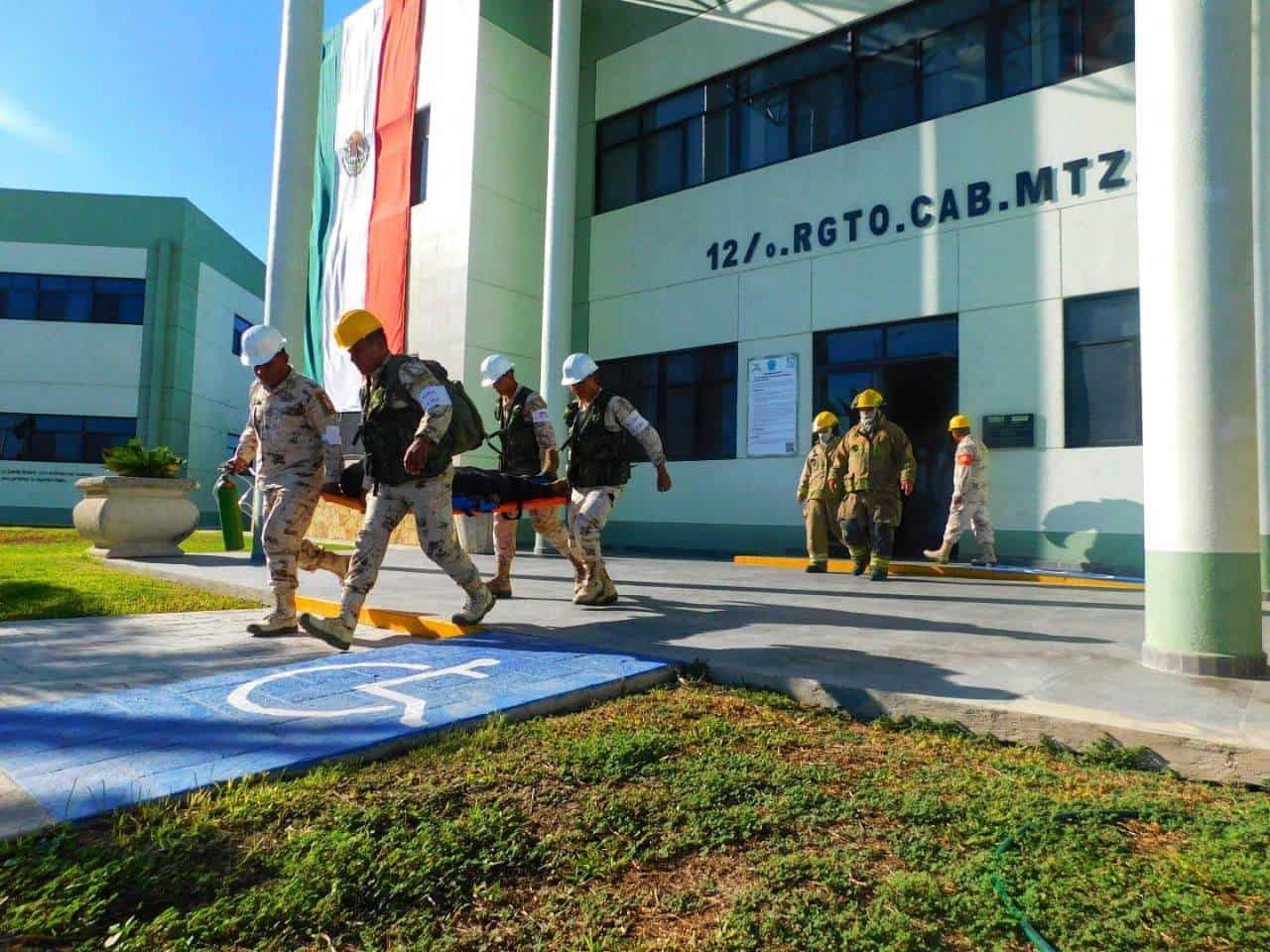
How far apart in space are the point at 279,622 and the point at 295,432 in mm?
1197

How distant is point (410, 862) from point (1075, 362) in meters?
10.1

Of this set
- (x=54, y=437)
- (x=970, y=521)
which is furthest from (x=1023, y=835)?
(x=54, y=437)

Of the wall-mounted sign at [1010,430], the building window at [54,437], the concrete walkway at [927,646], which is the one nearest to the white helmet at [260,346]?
the concrete walkway at [927,646]

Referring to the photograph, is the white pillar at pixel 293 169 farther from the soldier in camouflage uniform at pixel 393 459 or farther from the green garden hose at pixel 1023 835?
the green garden hose at pixel 1023 835

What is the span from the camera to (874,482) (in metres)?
8.64

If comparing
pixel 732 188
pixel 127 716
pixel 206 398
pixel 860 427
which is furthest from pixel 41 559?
pixel 206 398

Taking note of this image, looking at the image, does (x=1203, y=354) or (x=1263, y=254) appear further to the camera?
(x=1263, y=254)

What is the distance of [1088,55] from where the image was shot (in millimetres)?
10117

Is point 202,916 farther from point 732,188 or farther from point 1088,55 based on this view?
point 732,188

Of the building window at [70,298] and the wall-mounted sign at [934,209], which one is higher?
the building window at [70,298]

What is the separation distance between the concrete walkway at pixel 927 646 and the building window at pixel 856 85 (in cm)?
692

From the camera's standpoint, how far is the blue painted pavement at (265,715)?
103 inches

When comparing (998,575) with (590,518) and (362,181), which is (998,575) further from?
(362,181)

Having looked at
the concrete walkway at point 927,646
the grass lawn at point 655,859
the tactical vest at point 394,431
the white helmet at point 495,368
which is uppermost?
the white helmet at point 495,368
